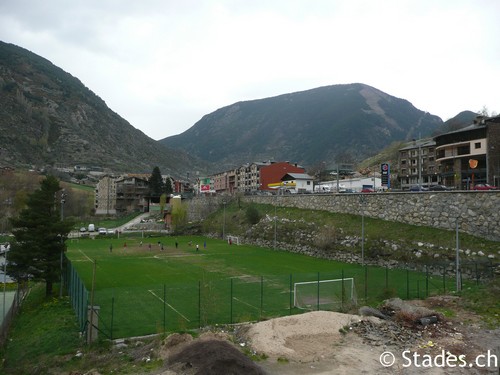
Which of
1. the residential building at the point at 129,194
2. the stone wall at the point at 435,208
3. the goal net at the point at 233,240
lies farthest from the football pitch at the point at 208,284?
the residential building at the point at 129,194

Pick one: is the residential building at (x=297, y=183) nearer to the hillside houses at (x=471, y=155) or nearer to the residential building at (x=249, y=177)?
the residential building at (x=249, y=177)

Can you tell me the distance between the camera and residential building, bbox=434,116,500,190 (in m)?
64.9

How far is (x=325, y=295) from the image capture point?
29.0 m

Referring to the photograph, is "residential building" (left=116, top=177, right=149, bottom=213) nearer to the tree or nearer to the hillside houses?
the hillside houses

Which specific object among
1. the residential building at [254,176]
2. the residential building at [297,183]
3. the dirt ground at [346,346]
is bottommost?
the dirt ground at [346,346]

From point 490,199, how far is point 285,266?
73.6 ft

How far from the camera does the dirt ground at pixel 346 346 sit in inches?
596

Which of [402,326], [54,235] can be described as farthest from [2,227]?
[402,326]

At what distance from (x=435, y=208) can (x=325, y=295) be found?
73.5ft

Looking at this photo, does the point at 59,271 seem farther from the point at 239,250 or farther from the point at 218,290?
the point at 239,250

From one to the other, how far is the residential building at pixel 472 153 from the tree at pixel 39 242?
5683 centimetres

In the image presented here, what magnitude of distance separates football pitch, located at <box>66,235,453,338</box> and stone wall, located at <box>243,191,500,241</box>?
7980 mm

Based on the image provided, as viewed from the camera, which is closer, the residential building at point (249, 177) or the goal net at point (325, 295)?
the goal net at point (325, 295)

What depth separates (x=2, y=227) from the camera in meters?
88.9
